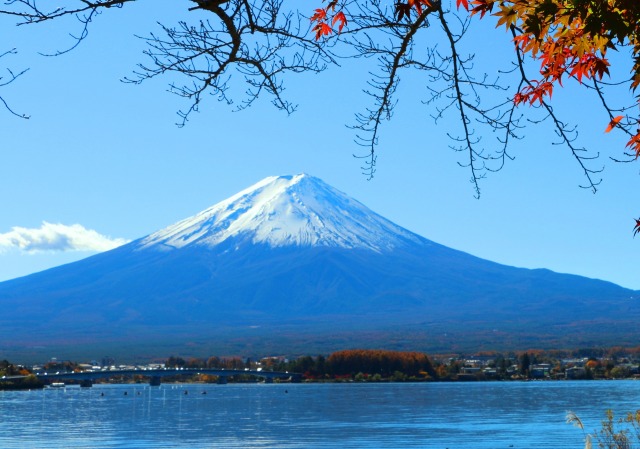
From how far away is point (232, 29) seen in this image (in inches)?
248

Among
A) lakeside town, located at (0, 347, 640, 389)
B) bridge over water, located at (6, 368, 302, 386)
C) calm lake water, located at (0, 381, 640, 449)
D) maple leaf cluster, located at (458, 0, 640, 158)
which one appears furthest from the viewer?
lakeside town, located at (0, 347, 640, 389)

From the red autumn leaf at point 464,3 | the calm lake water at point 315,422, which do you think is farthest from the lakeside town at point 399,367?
the red autumn leaf at point 464,3

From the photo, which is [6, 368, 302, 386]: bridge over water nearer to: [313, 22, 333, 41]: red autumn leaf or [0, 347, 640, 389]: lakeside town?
[0, 347, 640, 389]: lakeside town

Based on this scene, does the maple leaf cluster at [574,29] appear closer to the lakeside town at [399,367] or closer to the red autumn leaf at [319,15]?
the red autumn leaf at [319,15]

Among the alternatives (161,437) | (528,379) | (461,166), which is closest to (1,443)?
(161,437)

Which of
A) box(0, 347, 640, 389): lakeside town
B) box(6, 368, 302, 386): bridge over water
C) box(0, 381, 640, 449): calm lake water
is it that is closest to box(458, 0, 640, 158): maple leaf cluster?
box(0, 381, 640, 449): calm lake water

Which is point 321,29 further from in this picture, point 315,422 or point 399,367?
point 399,367

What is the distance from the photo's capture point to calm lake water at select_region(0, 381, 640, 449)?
4738cm

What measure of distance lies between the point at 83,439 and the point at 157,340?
131447 mm

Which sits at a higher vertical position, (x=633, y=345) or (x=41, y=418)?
(x=633, y=345)

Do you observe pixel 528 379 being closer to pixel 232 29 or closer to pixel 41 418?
pixel 41 418

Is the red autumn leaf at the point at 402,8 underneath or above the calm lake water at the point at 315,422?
above

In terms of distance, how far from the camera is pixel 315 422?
198ft

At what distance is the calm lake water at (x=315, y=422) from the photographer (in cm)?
4738
